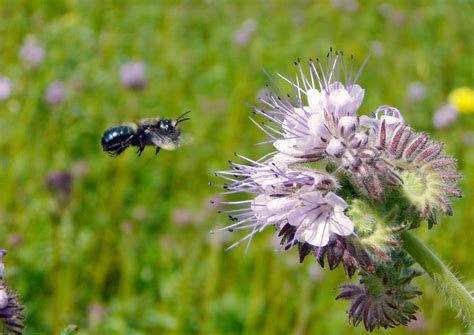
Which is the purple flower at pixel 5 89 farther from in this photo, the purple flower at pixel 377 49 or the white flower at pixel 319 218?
the purple flower at pixel 377 49

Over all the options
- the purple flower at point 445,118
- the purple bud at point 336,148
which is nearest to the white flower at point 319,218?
the purple bud at point 336,148

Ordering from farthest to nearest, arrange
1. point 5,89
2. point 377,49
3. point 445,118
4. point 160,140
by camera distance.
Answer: point 377,49
point 445,118
point 5,89
point 160,140

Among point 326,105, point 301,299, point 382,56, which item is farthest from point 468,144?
point 326,105

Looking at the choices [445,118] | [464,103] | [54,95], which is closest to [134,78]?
[54,95]

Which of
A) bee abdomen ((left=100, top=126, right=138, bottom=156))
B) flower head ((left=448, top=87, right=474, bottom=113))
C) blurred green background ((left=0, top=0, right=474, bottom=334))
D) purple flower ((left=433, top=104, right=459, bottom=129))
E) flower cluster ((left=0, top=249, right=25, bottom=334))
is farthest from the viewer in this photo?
flower head ((left=448, top=87, right=474, bottom=113))

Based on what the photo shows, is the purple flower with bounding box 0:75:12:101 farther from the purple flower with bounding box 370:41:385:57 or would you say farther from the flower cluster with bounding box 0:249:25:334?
the purple flower with bounding box 370:41:385:57

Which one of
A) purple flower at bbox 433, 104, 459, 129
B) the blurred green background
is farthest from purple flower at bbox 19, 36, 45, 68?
purple flower at bbox 433, 104, 459, 129

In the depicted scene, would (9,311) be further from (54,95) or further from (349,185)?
(54,95)
